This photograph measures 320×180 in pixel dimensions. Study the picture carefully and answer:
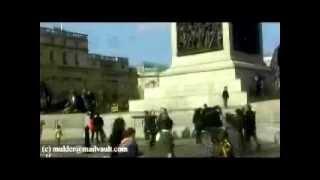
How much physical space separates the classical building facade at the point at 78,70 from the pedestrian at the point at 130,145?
463 millimetres

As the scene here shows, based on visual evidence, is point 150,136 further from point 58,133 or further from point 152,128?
point 58,133

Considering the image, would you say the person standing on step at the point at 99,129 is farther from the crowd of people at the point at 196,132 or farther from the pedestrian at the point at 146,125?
Result: the pedestrian at the point at 146,125

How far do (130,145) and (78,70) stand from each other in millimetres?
1354

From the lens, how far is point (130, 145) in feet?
31.2

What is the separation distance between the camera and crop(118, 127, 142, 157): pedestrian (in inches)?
374

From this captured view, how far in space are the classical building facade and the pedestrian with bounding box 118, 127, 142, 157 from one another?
0.46 metres

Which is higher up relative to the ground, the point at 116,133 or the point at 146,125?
the point at 146,125

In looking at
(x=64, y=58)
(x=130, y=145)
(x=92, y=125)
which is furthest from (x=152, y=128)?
(x=64, y=58)

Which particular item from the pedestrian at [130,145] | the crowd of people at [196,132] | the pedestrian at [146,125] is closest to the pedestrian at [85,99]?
the crowd of people at [196,132]

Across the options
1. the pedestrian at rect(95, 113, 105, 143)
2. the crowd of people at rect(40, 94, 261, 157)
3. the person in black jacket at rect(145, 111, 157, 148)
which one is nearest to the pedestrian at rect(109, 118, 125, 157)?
the crowd of people at rect(40, 94, 261, 157)
